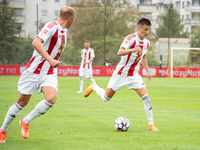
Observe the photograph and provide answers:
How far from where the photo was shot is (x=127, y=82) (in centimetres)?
703

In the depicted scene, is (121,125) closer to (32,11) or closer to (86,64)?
(86,64)

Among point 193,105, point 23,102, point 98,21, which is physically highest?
point 98,21

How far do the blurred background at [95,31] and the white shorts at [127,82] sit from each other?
2656cm

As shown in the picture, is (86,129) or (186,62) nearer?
(86,129)

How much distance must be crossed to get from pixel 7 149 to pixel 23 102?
0.79 m

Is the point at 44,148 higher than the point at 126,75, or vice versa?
the point at 126,75

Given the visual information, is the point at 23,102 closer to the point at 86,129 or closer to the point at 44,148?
the point at 44,148

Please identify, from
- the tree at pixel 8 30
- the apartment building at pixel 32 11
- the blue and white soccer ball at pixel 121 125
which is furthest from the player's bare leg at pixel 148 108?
the apartment building at pixel 32 11

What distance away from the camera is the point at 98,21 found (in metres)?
44.5

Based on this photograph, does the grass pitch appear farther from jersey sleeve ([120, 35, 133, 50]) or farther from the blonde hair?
the blonde hair

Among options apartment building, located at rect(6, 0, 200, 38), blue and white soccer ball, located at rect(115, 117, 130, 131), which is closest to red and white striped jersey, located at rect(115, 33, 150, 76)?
blue and white soccer ball, located at rect(115, 117, 130, 131)

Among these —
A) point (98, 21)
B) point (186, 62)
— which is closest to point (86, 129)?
point (186, 62)

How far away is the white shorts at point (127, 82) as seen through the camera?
6.90m

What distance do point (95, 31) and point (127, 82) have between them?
38.3 m
